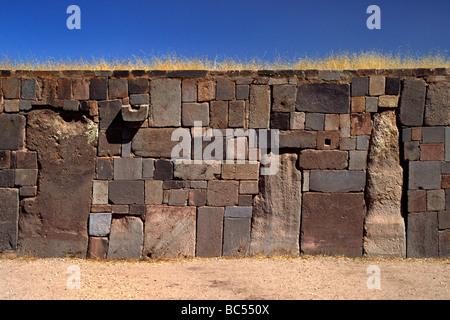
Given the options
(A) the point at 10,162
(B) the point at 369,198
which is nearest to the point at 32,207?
(A) the point at 10,162

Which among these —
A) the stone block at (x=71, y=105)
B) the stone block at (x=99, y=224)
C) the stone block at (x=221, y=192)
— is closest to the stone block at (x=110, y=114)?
the stone block at (x=71, y=105)

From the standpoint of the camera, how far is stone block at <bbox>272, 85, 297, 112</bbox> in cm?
648

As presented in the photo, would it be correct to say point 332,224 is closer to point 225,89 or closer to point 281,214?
point 281,214

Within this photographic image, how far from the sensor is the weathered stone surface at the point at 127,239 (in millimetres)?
6469

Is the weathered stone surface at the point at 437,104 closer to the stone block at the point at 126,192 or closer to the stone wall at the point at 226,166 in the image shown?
the stone wall at the point at 226,166

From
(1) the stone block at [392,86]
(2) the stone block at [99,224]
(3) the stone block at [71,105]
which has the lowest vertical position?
(2) the stone block at [99,224]

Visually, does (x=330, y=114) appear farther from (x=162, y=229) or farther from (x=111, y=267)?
(x=111, y=267)

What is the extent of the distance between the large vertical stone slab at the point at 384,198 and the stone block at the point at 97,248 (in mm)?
4444

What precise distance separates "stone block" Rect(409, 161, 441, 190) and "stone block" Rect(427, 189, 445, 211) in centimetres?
10

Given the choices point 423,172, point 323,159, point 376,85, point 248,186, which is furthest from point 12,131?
point 423,172

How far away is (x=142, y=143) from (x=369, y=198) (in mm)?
3982

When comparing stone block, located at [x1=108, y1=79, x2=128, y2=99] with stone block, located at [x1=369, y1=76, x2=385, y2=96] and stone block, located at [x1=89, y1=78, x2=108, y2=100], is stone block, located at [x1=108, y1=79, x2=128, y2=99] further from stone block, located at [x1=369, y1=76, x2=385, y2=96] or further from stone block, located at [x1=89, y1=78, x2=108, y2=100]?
stone block, located at [x1=369, y1=76, x2=385, y2=96]

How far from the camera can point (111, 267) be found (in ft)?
19.8
